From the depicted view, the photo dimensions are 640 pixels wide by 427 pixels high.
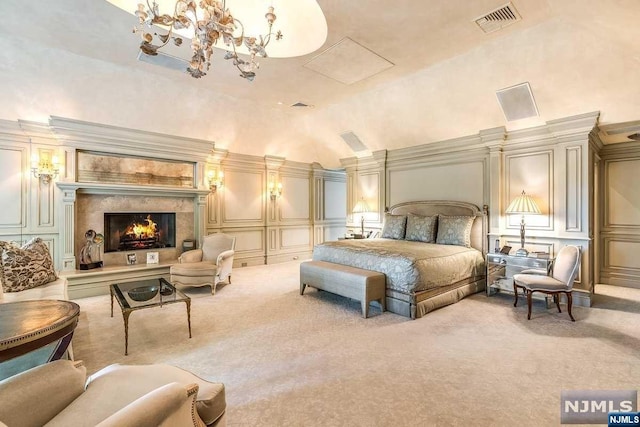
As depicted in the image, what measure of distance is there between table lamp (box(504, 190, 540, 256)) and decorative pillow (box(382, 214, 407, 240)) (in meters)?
1.74

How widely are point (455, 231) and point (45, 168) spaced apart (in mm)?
6457

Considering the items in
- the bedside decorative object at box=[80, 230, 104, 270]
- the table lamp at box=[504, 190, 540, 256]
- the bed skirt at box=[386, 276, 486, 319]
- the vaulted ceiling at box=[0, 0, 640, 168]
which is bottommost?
the bed skirt at box=[386, 276, 486, 319]

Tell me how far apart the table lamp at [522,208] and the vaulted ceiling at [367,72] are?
1188mm

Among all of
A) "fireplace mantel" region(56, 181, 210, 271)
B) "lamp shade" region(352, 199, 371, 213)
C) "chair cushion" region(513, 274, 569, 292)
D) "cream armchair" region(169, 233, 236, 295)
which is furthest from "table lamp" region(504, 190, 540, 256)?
"fireplace mantel" region(56, 181, 210, 271)

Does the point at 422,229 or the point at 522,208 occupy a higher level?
the point at 522,208

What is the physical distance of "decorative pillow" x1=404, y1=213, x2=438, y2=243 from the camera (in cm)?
523

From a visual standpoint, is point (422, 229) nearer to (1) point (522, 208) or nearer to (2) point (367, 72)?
(1) point (522, 208)

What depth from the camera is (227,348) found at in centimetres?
284

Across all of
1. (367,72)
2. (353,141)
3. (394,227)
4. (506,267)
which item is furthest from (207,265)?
(506,267)

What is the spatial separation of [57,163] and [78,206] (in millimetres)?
731

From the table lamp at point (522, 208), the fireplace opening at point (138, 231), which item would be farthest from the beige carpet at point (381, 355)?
the fireplace opening at point (138, 231)

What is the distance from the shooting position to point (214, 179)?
20.6ft

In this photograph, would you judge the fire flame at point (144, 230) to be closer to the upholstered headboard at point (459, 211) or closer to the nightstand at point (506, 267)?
the upholstered headboard at point (459, 211)

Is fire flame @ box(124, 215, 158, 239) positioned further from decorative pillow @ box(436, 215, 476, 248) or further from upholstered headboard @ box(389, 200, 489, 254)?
decorative pillow @ box(436, 215, 476, 248)
